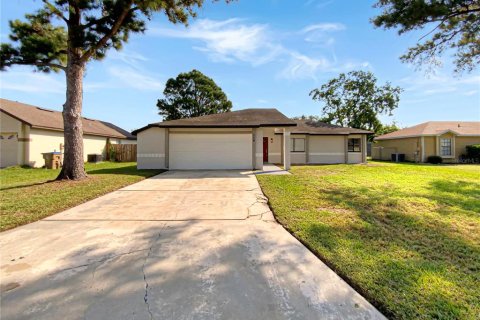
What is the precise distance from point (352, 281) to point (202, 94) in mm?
34579

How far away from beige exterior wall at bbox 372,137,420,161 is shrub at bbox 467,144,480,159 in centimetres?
407

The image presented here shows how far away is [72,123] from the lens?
346 inches

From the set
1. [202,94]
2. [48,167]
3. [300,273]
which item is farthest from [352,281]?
[202,94]

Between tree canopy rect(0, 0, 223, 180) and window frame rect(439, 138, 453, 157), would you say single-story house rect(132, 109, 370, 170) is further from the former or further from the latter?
window frame rect(439, 138, 453, 157)

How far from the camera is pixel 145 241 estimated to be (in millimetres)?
3559

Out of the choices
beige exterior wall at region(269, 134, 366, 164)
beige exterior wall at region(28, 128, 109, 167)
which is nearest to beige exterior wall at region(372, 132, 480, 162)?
beige exterior wall at region(269, 134, 366, 164)

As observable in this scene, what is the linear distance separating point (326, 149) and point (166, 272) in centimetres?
1753

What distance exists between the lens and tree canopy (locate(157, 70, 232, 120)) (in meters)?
34.3

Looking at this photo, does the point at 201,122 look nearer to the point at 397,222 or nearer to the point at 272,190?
the point at 272,190

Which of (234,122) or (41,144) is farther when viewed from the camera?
(41,144)

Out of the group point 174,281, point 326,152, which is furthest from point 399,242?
point 326,152

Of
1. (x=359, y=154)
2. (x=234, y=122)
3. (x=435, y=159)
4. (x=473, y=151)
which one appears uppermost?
(x=234, y=122)

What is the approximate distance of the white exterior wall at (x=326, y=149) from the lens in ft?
59.7

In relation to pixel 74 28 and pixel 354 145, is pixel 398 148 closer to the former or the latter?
pixel 354 145
